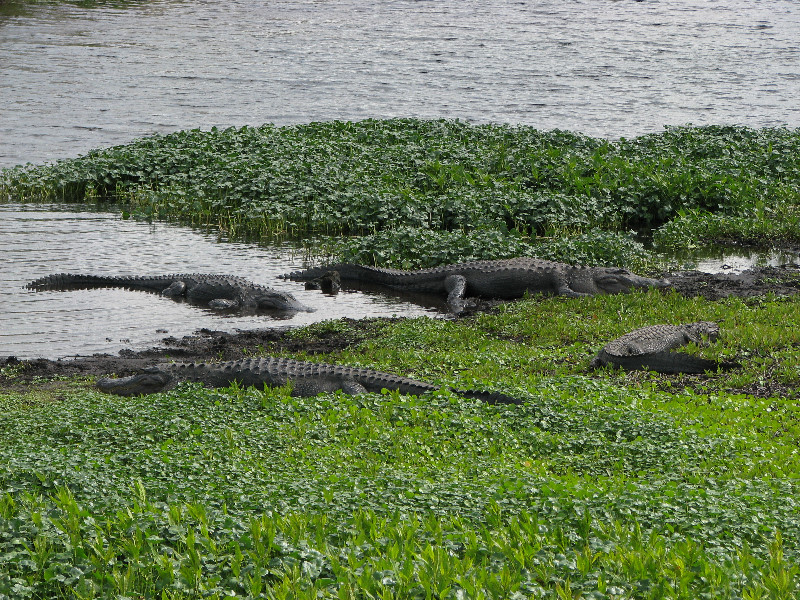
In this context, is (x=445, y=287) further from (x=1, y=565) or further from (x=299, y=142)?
(x=1, y=565)

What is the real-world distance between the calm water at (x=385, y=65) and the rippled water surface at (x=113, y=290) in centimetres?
679

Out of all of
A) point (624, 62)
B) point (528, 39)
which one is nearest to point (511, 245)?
point (624, 62)

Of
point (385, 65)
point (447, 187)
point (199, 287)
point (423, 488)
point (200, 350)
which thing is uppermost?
point (423, 488)

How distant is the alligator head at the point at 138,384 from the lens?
384 inches

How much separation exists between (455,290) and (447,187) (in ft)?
15.6

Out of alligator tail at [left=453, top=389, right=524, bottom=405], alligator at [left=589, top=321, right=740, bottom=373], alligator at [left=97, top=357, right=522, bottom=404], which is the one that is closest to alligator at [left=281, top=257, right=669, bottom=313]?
alligator at [left=589, top=321, right=740, bottom=373]

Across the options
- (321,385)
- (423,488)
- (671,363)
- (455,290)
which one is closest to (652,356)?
(671,363)

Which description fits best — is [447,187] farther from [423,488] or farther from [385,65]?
[385,65]

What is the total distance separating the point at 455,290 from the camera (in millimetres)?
14102

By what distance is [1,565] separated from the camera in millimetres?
4902

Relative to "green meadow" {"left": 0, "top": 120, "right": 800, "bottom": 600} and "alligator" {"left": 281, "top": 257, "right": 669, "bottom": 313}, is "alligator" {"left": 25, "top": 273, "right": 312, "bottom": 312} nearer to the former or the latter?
"green meadow" {"left": 0, "top": 120, "right": 800, "bottom": 600}

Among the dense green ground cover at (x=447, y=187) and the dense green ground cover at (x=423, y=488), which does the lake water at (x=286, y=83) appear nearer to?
the dense green ground cover at (x=447, y=187)

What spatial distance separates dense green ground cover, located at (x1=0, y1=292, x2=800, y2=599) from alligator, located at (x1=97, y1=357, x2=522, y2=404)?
0.45 m

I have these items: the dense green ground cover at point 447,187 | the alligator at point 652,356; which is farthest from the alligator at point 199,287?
the alligator at point 652,356
